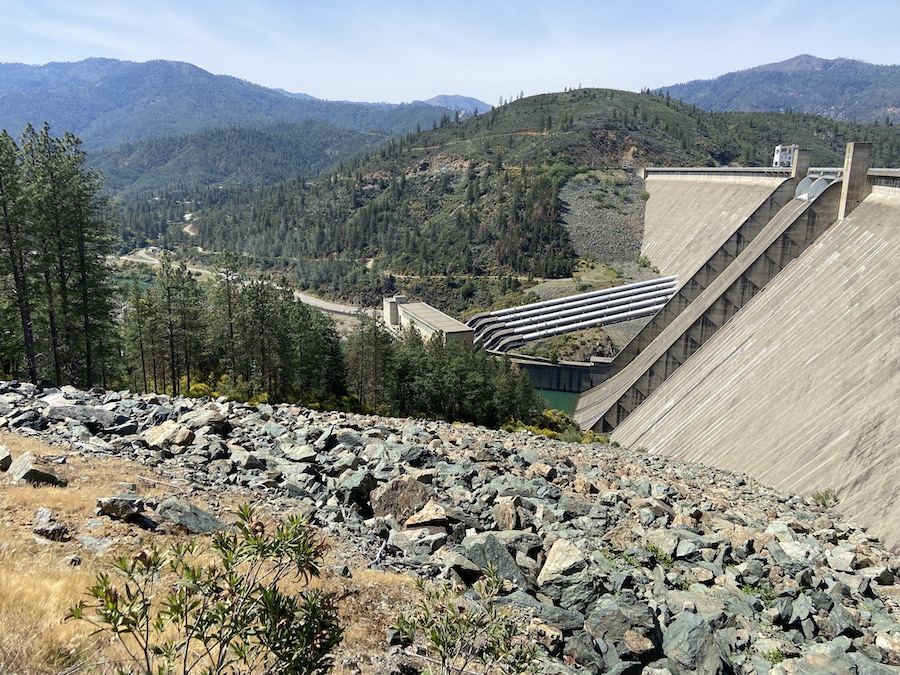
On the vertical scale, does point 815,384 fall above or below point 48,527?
below

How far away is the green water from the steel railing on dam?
6.61m

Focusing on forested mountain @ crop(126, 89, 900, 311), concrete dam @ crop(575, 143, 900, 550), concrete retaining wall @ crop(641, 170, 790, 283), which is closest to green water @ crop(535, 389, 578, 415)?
concrete dam @ crop(575, 143, 900, 550)

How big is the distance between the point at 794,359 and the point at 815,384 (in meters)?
2.93

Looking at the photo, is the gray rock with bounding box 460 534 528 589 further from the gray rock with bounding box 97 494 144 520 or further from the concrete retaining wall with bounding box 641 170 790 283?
the concrete retaining wall with bounding box 641 170 790 283

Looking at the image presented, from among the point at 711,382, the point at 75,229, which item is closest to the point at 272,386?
the point at 75,229

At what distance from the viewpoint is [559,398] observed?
214 feet

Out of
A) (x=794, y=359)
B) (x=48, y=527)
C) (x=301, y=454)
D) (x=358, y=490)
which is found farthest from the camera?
(x=794, y=359)

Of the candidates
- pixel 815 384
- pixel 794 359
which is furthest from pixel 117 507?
pixel 794 359

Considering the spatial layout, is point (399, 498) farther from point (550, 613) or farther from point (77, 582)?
point (77, 582)

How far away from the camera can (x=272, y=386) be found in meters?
39.9

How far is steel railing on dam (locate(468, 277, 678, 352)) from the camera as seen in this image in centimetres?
6906

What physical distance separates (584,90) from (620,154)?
2258 inches

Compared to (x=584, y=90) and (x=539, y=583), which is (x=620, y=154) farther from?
(x=539, y=583)

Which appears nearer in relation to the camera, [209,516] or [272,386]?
[209,516]
